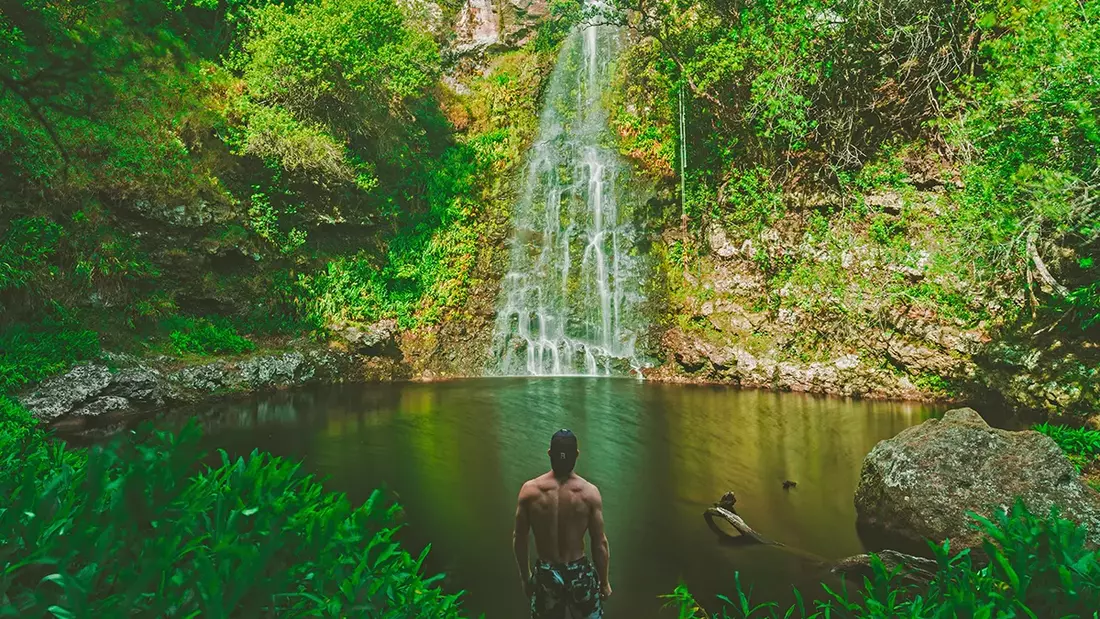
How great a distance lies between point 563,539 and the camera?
3953mm

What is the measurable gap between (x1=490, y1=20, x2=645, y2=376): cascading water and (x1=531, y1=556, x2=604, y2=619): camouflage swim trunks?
15.6 m

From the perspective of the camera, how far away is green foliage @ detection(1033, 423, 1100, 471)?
8594 millimetres

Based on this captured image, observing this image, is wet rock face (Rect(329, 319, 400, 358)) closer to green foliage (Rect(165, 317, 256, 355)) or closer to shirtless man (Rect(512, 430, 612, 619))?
green foliage (Rect(165, 317, 256, 355))

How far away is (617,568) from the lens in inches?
264

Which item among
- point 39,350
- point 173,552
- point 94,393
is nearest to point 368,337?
point 94,393

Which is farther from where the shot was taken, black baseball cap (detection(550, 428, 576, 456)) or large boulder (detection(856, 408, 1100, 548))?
large boulder (detection(856, 408, 1100, 548))

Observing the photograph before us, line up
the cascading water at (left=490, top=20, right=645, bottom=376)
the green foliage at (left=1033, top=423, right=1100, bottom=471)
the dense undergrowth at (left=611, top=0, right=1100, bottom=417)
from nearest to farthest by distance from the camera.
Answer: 1. the green foliage at (left=1033, top=423, right=1100, bottom=471)
2. the dense undergrowth at (left=611, top=0, right=1100, bottom=417)
3. the cascading water at (left=490, top=20, right=645, bottom=376)

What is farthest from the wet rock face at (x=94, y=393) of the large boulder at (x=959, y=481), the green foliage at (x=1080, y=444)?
the green foliage at (x=1080, y=444)

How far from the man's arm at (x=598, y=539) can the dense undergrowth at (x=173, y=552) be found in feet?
3.31

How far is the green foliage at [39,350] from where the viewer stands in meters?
11.0

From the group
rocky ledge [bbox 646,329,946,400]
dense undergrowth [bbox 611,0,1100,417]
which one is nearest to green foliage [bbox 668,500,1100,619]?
dense undergrowth [bbox 611,0,1100,417]

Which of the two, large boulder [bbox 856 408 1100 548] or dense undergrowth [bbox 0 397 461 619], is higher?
dense undergrowth [bbox 0 397 461 619]

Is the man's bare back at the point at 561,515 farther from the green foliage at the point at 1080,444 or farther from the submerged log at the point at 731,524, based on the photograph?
the green foliage at the point at 1080,444

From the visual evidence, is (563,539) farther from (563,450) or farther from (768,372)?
(768,372)
